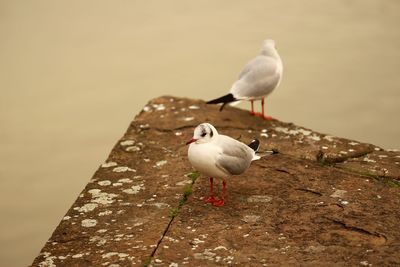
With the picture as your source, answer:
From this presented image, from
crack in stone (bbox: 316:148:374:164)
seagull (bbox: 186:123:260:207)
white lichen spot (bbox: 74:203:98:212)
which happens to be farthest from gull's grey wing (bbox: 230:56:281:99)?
white lichen spot (bbox: 74:203:98:212)

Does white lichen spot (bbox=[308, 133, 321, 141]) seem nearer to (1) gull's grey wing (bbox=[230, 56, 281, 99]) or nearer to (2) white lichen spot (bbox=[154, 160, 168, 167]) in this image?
(1) gull's grey wing (bbox=[230, 56, 281, 99])

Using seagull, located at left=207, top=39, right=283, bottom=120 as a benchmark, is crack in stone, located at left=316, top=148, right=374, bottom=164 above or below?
below

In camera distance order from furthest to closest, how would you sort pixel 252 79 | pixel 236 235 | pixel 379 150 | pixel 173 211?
pixel 252 79 → pixel 379 150 → pixel 173 211 → pixel 236 235

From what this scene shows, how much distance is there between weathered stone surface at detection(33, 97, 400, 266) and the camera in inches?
97.3

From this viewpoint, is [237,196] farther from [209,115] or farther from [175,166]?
[209,115]

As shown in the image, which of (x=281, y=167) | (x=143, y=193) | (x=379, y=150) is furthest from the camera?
(x=379, y=150)

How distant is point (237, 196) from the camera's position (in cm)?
295

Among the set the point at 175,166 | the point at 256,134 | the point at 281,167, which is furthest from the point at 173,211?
the point at 256,134

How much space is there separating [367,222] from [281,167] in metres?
0.66

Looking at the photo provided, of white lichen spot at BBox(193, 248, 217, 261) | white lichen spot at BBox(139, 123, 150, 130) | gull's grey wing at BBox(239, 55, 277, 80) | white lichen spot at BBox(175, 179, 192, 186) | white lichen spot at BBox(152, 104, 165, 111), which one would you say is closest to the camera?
white lichen spot at BBox(193, 248, 217, 261)

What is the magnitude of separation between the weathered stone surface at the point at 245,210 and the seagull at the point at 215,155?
0.16 m

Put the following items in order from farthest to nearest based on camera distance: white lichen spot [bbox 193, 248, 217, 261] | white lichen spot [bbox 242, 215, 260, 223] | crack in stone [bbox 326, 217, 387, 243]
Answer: white lichen spot [bbox 242, 215, 260, 223] → crack in stone [bbox 326, 217, 387, 243] → white lichen spot [bbox 193, 248, 217, 261]

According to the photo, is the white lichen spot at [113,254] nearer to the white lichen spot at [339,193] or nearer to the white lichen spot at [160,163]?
the white lichen spot at [160,163]

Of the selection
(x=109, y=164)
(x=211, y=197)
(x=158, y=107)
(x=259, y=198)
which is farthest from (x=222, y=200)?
(x=158, y=107)
